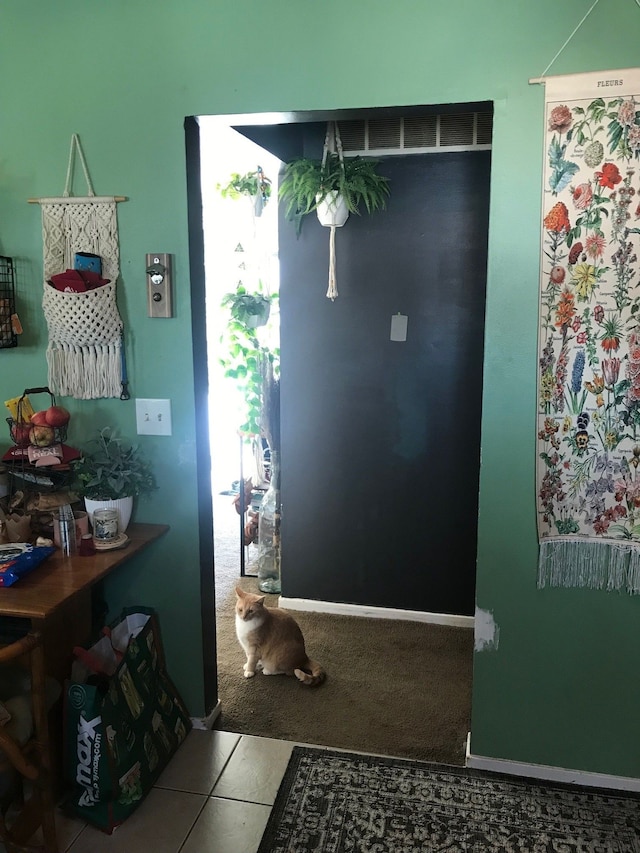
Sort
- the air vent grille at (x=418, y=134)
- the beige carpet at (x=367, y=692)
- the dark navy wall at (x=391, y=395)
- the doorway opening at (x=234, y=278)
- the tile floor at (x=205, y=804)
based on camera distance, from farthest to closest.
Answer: the doorway opening at (x=234, y=278) → the dark navy wall at (x=391, y=395) → the air vent grille at (x=418, y=134) → the beige carpet at (x=367, y=692) → the tile floor at (x=205, y=804)

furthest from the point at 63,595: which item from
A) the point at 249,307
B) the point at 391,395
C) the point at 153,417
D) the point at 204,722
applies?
the point at 249,307

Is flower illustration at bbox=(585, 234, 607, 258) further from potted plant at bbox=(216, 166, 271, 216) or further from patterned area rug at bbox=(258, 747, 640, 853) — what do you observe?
potted plant at bbox=(216, 166, 271, 216)

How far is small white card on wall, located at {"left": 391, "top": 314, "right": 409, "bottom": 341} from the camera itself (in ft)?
9.91

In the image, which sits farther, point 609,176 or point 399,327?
point 399,327

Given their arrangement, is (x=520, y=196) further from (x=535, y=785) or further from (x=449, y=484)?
(x=535, y=785)

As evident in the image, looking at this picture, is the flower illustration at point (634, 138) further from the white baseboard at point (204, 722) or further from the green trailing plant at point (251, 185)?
the white baseboard at point (204, 722)

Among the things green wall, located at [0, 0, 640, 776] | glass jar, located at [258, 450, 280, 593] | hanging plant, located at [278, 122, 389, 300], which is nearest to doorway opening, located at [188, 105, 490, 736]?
hanging plant, located at [278, 122, 389, 300]

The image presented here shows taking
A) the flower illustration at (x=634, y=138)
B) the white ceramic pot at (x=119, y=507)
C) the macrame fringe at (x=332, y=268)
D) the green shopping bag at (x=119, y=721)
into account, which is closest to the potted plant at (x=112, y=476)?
the white ceramic pot at (x=119, y=507)

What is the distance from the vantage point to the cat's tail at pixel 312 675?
270 cm

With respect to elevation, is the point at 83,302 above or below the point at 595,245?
below

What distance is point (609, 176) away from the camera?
72.4 inches

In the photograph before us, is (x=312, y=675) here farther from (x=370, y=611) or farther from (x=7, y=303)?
(x=7, y=303)

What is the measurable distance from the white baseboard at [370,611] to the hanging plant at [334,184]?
1.75m

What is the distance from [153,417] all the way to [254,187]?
1734mm
